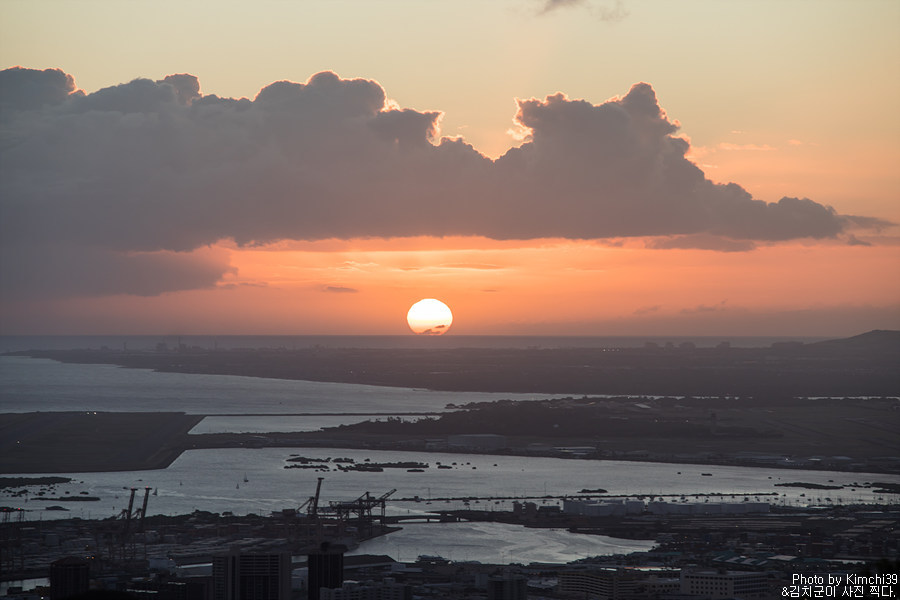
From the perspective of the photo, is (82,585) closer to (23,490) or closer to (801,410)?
(23,490)

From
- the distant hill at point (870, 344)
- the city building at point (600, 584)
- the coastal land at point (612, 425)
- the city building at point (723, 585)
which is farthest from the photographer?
the distant hill at point (870, 344)

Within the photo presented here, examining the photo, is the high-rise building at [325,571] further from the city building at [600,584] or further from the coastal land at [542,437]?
the coastal land at [542,437]

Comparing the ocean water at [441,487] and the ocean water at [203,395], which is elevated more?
the ocean water at [203,395]

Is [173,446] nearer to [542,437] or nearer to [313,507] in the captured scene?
[542,437]

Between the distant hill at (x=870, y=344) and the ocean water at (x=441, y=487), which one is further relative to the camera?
the distant hill at (x=870, y=344)

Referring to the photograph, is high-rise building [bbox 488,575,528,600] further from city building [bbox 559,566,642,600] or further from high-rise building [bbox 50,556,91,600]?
high-rise building [bbox 50,556,91,600]

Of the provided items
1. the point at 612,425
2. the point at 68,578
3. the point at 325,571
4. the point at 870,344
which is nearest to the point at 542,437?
the point at 612,425

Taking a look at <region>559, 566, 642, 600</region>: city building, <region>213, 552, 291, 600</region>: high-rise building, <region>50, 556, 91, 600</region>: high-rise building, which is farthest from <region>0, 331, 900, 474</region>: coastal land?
<region>559, 566, 642, 600</region>: city building

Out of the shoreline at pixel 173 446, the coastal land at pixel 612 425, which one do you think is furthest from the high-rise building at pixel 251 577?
→ the coastal land at pixel 612 425

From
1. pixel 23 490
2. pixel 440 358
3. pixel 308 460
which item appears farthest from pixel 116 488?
pixel 440 358
